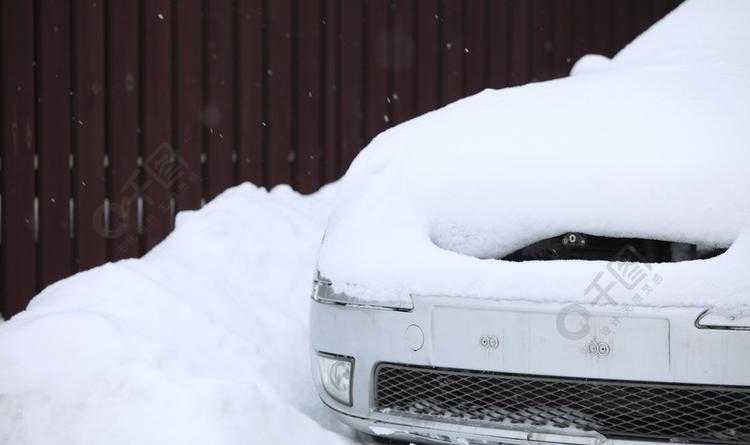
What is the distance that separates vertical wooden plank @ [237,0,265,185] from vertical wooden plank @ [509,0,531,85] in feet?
6.41

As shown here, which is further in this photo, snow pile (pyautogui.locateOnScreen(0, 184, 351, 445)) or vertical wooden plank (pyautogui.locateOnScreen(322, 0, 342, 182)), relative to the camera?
vertical wooden plank (pyautogui.locateOnScreen(322, 0, 342, 182))

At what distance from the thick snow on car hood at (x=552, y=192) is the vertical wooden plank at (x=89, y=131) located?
268cm

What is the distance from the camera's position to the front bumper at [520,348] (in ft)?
5.93

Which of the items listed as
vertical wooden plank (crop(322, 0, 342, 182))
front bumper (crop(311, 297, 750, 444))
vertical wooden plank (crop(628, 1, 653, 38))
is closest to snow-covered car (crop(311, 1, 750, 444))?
front bumper (crop(311, 297, 750, 444))

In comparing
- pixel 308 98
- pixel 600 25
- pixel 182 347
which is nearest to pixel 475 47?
pixel 600 25

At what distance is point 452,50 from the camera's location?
17.9ft

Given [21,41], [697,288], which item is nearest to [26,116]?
[21,41]

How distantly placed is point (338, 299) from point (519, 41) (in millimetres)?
3991

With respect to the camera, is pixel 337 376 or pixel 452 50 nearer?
pixel 337 376

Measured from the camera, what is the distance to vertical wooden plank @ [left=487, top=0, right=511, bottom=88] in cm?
555

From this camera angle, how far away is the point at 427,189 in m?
2.26

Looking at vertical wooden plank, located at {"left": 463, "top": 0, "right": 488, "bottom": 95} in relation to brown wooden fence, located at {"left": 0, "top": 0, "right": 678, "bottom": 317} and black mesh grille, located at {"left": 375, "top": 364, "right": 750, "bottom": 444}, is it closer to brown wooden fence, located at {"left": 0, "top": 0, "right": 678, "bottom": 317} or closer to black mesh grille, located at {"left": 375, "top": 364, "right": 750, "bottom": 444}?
brown wooden fence, located at {"left": 0, "top": 0, "right": 678, "bottom": 317}

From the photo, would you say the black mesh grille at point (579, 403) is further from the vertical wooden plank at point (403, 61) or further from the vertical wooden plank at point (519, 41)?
the vertical wooden plank at point (519, 41)

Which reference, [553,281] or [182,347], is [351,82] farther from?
[553,281]
